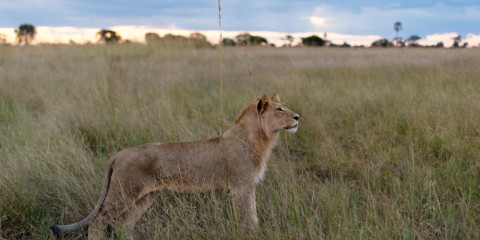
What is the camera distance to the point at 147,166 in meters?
3.11

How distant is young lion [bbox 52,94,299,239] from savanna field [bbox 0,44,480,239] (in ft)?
0.48

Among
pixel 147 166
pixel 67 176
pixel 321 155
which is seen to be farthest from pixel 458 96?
pixel 67 176

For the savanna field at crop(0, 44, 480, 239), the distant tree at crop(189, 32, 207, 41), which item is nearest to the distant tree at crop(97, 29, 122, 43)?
the distant tree at crop(189, 32, 207, 41)

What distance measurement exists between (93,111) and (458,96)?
5.23 m

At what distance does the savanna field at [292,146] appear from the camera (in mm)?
3117

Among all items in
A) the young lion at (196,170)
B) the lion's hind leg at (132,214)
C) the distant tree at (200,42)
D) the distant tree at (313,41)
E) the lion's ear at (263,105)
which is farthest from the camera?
the distant tree at (313,41)

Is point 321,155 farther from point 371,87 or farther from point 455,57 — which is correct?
point 455,57

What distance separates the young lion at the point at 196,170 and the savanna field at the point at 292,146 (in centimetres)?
15

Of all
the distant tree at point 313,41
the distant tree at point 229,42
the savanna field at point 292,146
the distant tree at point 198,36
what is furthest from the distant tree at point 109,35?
the distant tree at point 313,41

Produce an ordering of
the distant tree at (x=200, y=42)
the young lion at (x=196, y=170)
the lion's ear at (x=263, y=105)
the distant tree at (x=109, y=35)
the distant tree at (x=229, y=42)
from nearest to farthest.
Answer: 1. the young lion at (x=196, y=170)
2. the lion's ear at (x=263, y=105)
3. the distant tree at (x=200, y=42)
4. the distant tree at (x=109, y=35)
5. the distant tree at (x=229, y=42)

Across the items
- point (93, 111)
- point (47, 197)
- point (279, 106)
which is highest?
point (279, 106)

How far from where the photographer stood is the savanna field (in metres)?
3.12

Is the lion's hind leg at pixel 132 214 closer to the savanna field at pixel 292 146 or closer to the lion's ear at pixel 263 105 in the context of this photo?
the savanna field at pixel 292 146

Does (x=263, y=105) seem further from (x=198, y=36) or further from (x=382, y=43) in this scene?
(x=382, y=43)
